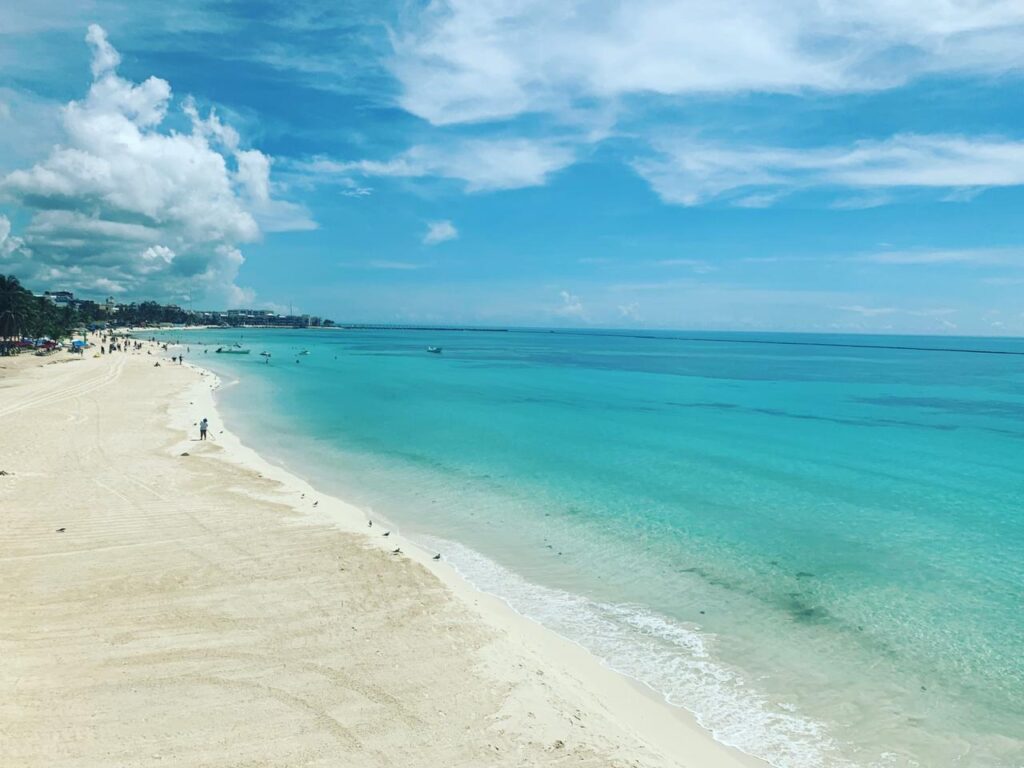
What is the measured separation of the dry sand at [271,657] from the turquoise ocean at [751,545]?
→ 1.67 metres

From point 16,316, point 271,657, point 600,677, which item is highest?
point 16,316

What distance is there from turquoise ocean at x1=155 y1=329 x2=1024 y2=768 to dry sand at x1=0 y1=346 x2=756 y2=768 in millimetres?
1672

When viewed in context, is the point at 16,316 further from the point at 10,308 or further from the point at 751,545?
the point at 751,545

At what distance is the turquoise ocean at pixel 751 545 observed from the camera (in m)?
11.6

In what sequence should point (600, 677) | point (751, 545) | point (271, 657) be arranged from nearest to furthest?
point (271, 657) → point (600, 677) → point (751, 545)

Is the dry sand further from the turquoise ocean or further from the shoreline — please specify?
the turquoise ocean

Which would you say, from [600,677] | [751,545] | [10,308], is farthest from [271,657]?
[10,308]

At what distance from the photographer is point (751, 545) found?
66.3 ft

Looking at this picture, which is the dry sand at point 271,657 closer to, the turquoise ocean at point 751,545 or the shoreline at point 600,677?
the shoreline at point 600,677

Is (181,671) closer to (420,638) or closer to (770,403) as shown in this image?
(420,638)

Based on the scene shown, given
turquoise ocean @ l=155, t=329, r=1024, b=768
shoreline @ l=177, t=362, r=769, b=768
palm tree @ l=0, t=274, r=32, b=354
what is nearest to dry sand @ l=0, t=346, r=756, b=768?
shoreline @ l=177, t=362, r=769, b=768

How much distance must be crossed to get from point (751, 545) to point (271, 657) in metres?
15.0

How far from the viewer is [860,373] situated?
355ft

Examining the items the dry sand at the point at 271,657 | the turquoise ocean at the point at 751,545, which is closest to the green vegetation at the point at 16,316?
the turquoise ocean at the point at 751,545
